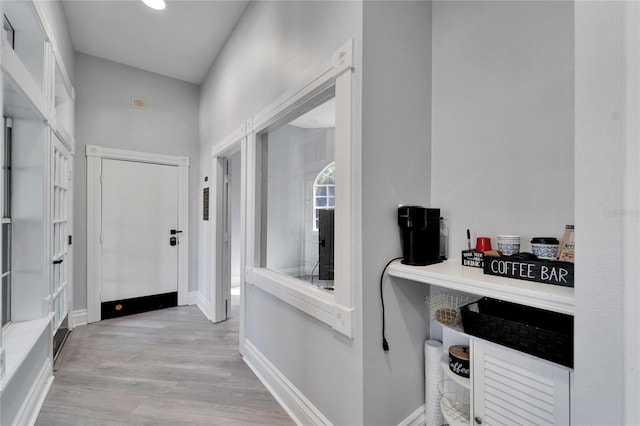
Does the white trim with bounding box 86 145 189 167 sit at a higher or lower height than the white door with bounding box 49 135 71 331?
→ higher

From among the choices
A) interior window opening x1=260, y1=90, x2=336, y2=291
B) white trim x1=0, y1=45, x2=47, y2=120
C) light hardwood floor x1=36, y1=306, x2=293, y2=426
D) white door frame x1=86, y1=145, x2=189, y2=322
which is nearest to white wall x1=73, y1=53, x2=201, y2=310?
white door frame x1=86, y1=145, x2=189, y2=322

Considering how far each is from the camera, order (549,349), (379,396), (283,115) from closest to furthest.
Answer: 1. (549,349)
2. (379,396)
3. (283,115)

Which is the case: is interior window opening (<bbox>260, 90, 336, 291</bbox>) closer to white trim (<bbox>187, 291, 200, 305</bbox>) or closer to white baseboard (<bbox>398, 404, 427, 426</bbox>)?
white baseboard (<bbox>398, 404, 427, 426</bbox>)

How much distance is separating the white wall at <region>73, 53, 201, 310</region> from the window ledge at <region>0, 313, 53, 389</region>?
165cm

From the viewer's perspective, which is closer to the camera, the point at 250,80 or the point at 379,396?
the point at 379,396

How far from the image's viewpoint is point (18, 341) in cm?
169

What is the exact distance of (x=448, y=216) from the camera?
1650mm

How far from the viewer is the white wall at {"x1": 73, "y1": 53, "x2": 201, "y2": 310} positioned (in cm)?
335

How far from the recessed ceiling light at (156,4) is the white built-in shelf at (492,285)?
291 cm

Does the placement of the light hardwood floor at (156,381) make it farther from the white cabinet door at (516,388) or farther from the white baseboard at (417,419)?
the white cabinet door at (516,388)

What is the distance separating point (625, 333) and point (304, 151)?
1889mm

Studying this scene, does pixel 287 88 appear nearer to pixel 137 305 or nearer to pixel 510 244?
pixel 510 244

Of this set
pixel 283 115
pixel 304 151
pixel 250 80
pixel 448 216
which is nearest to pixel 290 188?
pixel 304 151

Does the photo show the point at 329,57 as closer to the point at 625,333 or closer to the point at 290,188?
the point at 290,188
